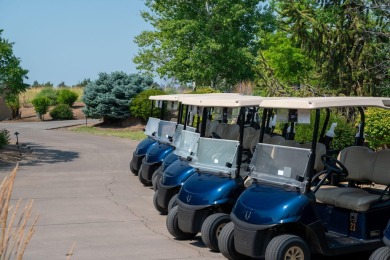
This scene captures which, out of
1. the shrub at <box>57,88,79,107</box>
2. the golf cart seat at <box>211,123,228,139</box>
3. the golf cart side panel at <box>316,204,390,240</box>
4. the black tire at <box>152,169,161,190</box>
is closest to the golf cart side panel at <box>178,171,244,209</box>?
the golf cart side panel at <box>316,204,390,240</box>

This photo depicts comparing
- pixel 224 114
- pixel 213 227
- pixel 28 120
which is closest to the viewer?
pixel 213 227

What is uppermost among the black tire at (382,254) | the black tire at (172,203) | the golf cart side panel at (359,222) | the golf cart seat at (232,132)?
the golf cart seat at (232,132)

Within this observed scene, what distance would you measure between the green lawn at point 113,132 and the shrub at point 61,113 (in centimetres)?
729

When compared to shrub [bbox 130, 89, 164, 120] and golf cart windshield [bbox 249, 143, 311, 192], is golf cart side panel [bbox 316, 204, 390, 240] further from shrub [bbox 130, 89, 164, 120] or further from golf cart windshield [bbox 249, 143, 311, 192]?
shrub [bbox 130, 89, 164, 120]

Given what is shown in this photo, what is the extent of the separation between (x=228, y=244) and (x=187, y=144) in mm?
3002

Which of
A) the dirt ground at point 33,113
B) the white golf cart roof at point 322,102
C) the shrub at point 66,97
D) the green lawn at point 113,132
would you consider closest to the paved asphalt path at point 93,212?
the white golf cart roof at point 322,102

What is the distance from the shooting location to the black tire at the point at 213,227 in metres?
6.46

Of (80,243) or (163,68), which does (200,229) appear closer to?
(80,243)

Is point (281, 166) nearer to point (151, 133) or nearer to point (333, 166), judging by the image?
point (333, 166)

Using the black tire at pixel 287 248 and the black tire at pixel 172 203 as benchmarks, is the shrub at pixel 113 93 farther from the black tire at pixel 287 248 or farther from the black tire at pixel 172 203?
the black tire at pixel 287 248

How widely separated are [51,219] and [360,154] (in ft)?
14.4

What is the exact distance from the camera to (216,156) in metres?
7.31

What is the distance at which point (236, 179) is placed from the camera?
688cm

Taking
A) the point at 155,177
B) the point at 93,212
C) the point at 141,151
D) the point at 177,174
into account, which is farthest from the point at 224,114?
the point at 93,212
